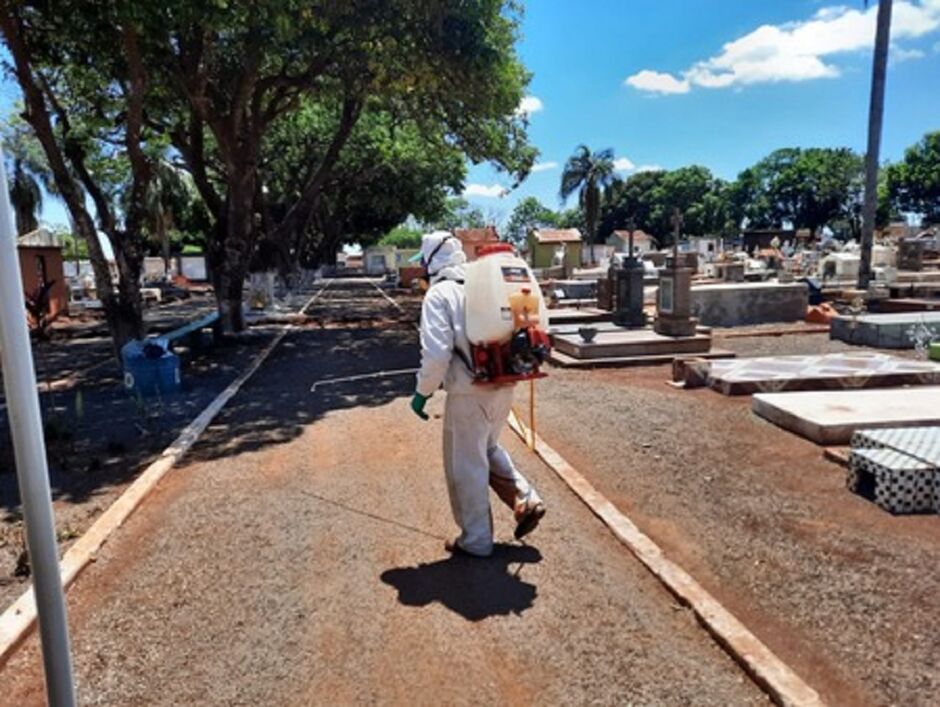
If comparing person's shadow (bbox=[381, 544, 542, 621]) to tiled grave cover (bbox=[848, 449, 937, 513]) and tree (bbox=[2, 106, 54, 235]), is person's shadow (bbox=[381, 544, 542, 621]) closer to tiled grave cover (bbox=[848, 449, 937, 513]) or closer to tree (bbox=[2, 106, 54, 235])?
tiled grave cover (bbox=[848, 449, 937, 513])

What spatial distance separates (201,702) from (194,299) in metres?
34.7

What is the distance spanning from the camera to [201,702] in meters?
2.91

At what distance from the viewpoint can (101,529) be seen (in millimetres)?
4664

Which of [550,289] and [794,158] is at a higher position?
[794,158]

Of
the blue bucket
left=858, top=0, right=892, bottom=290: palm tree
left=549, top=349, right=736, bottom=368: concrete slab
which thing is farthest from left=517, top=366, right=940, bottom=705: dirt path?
→ left=858, top=0, right=892, bottom=290: palm tree

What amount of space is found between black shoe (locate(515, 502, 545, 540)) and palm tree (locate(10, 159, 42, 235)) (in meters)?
36.4

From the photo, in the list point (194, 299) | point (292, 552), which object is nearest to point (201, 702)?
point (292, 552)

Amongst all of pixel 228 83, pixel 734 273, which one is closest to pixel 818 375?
pixel 228 83

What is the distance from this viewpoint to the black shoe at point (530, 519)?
414 cm

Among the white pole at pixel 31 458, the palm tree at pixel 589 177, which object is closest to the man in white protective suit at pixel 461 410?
the white pole at pixel 31 458

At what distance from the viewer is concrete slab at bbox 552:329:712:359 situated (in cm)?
1127

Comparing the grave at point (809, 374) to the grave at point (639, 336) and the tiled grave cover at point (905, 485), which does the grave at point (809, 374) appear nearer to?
the grave at point (639, 336)

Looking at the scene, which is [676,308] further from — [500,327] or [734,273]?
[734,273]

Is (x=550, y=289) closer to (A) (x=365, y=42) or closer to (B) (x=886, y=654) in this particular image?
(A) (x=365, y=42)
